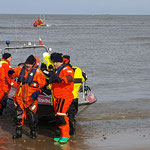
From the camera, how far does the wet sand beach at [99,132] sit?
6035 mm

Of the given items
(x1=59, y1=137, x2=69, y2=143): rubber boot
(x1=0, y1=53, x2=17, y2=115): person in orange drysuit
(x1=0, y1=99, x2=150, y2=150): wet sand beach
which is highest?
(x1=0, y1=53, x2=17, y2=115): person in orange drysuit

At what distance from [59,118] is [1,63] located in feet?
5.84

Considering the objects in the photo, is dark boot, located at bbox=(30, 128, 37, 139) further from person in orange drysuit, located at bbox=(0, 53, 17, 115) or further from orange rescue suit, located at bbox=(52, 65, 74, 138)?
person in orange drysuit, located at bbox=(0, 53, 17, 115)

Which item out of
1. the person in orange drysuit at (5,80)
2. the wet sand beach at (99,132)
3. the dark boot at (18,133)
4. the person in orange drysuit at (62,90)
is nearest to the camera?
the person in orange drysuit at (62,90)

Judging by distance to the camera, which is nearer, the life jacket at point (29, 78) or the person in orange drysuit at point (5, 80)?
the life jacket at point (29, 78)

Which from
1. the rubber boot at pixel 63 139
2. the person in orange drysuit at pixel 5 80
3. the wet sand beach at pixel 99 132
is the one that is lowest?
the wet sand beach at pixel 99 132

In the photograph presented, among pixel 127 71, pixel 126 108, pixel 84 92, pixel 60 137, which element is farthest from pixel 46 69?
pixel 127 71

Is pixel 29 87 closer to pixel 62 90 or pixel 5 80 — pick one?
pixel 62 90

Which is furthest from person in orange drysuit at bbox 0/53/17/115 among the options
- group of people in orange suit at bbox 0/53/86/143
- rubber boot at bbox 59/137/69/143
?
rubber boot at bbox 59/137/69/143

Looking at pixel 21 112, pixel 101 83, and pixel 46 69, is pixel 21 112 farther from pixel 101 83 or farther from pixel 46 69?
pixel 101 83

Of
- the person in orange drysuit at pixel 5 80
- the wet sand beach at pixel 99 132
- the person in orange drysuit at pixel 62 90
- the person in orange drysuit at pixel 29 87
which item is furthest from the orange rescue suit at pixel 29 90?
the person in orange drysuit at pixel 5 80

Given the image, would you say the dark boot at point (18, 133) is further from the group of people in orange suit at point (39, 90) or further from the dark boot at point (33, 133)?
the dark boot at point (33, 133)

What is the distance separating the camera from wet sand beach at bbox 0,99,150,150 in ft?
19.8

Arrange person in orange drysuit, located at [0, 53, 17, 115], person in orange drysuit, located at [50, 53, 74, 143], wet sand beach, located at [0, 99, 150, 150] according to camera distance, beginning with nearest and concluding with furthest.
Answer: person in orange drysuit, located at [50, 53, 74, 143] < wet sand beach, located at [0, 99, 150, 150] < person in orange drysuit, located at [0, 53, 17, 115]
